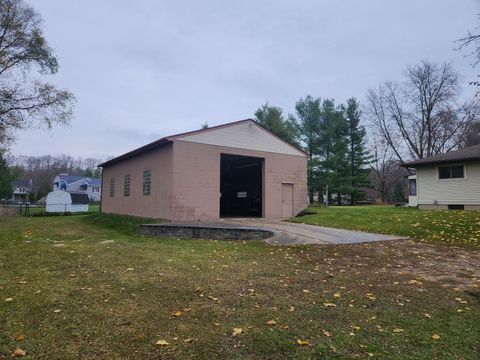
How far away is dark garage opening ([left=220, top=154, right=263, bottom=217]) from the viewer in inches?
870

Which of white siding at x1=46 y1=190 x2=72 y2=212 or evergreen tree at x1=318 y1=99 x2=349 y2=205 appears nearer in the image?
white siding at x1=46 y1=190 x2=72 y2=212

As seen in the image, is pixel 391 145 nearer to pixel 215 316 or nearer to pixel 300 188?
pixel 300 188

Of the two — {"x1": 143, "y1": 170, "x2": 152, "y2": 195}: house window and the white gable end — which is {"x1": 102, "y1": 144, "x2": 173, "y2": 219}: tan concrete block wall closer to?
{"x1": 143, "y1": 170, "x2": 152, "y2": 195}: house window

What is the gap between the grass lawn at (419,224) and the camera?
38.8 feet

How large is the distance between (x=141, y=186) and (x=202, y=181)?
170 inches

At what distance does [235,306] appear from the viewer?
4543 millimetres

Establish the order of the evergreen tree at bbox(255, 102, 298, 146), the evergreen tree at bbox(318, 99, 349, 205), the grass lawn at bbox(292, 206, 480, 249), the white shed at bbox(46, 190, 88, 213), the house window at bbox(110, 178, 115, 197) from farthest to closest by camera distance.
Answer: the evergreen tree at bbox(318, 99, 349, 205) < the evergreen tree at bbox(255, 102, 298, 146) < the white shed at bbox(46, 190, 88, 213) < the house window at bbox(110, 178, 115, 197) < the grass lawn at bbox(292, 206, 480, 249)

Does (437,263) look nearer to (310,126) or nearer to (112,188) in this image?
(112,188)

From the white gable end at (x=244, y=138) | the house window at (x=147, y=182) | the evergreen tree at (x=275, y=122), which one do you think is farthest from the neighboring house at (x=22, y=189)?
the white gable end at (x=244, y=138)

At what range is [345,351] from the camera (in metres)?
3.32

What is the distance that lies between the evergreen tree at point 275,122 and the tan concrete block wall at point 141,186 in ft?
66.2

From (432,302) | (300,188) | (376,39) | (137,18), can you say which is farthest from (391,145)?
(432,302)

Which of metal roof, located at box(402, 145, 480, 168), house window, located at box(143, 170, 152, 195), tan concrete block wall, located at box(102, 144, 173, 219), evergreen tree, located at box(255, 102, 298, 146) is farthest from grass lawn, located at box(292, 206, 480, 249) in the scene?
evergreen tree, located at box(255, 102, 298, 146)

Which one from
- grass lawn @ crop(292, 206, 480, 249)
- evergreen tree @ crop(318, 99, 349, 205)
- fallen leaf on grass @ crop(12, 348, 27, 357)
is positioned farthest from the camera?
evergreen tree @ crop(318, 99, 349, 205)
